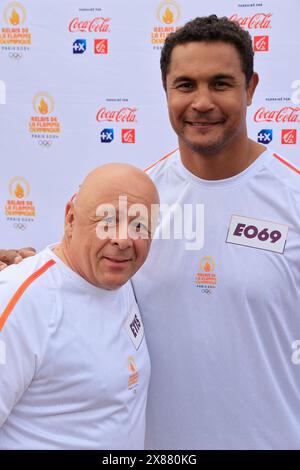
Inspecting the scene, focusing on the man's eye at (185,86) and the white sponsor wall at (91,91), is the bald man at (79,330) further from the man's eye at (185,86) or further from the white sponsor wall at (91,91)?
the white sponsor wall at (91,91)

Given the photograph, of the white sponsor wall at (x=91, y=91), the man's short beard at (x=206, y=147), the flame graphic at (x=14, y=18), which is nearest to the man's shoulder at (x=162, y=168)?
the man's short beard at (x=206, y=147)

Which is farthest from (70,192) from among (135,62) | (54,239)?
(135,62)

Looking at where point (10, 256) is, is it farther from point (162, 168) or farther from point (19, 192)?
point (19, 192)

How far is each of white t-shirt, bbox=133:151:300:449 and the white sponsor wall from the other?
62.4 inches

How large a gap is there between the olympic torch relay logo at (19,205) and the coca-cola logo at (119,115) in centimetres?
64

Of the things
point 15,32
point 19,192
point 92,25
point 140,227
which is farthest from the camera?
point 19,192

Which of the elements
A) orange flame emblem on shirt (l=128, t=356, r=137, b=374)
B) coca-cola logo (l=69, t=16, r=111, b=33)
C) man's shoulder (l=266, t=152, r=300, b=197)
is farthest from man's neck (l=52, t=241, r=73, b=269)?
coca-cola logo (l=69, t=16, r=111, b=33)

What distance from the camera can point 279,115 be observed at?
301cm

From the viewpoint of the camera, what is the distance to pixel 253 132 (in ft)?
10.1

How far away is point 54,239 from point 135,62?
1.18 metres

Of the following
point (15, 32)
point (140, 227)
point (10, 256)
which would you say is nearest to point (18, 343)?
point (140, 227)

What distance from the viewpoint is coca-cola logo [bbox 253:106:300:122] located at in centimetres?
298

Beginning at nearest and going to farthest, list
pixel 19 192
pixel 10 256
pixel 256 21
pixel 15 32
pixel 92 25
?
pixel 10 256
pixel 256 21
pixel 92 25
pixel 15 32
pixel 19 192

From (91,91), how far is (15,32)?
597mm
